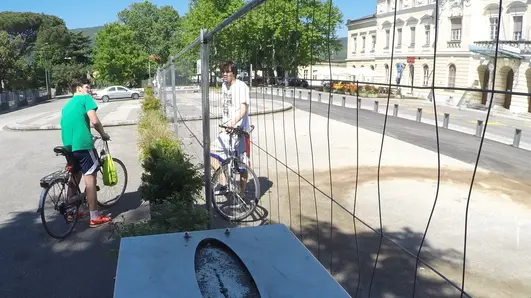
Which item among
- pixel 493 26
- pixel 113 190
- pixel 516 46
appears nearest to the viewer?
pixel 516 46

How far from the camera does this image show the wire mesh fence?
7.02ft

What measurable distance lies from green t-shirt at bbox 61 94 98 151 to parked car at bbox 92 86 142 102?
38661mm

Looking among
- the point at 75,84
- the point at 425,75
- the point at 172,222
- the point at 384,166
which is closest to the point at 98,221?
the point at 75,84

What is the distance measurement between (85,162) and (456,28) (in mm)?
4820

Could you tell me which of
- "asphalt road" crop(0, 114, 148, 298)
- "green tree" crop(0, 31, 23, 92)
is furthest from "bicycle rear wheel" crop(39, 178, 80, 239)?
"green tree" crop(0, 31, 23, 92)

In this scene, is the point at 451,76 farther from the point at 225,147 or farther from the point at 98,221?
the point at 98,221

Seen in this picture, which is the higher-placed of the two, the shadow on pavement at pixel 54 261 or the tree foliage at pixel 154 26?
the tree foliage at pixel 154 26

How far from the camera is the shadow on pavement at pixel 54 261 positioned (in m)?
4.28

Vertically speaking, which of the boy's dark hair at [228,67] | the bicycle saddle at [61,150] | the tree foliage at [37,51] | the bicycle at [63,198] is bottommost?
the bicycle at [63,198]

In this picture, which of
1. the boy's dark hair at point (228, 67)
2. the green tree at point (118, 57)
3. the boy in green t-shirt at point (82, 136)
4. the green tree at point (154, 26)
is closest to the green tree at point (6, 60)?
the green tree at point (118, 57)

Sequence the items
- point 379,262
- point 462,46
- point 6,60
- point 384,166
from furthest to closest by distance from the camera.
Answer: point 6,60 < point 384,166 < point 379,262 < point 462,46

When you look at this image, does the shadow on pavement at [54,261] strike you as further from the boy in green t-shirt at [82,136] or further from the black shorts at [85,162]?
the black shorts at [85,162]

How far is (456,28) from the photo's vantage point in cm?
191

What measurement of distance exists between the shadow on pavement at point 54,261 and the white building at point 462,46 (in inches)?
110
